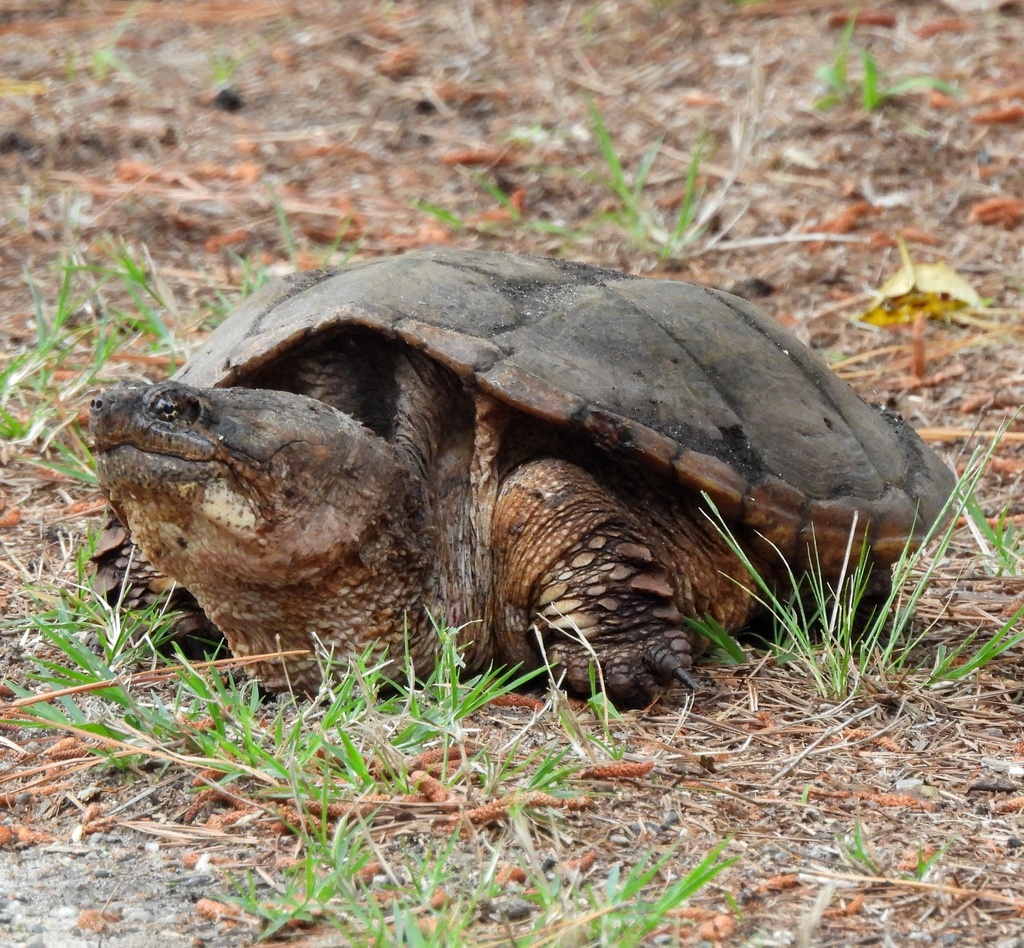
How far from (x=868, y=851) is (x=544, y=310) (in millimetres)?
1318

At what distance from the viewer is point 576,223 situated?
5.60m

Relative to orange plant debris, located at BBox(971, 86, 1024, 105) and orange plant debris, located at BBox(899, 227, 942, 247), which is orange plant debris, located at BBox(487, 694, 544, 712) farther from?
orange plant debris, located at BBox(971, 86, 1024, 105)

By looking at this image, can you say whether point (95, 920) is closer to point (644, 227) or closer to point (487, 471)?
point (487, 471)

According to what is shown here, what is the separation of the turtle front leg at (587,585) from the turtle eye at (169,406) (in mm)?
692

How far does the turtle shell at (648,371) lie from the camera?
285 centimetres

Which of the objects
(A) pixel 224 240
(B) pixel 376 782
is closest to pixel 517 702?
(B) pixel 376 782

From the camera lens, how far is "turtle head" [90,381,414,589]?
2529mm

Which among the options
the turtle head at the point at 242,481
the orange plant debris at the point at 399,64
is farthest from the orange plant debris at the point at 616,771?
the orange plant debris at the point at 399,64

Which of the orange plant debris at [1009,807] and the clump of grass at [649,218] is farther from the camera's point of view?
the clump of grass at [649,218]

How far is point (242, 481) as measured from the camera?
2.58 metres

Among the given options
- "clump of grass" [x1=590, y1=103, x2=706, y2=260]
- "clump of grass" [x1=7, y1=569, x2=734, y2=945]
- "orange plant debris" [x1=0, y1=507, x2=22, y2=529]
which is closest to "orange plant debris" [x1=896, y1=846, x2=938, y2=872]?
"clump of grass" [x1=7, y1=569, x2=734, y2=945]

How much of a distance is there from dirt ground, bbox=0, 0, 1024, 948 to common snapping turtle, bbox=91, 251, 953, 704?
0.27 meters

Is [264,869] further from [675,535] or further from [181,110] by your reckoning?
[181,110]

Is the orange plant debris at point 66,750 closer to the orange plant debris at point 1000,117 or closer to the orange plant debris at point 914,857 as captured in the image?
the orange plant debris at point 914,857
